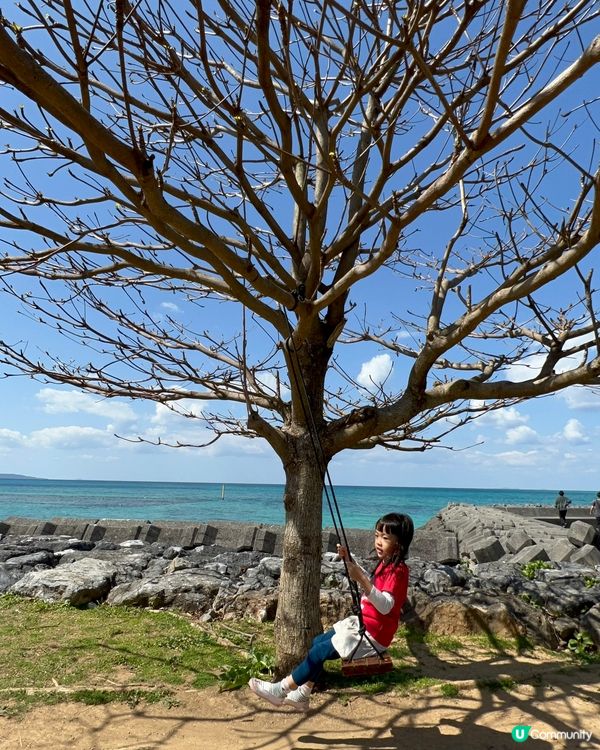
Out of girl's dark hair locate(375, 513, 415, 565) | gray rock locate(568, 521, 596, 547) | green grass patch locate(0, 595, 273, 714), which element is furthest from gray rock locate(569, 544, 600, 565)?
girl's dark hair locate(375, 513, 415, 565)

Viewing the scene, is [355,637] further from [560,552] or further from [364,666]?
[560,552]

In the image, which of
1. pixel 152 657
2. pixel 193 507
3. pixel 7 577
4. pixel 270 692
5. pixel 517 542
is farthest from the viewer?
pixel 193 507

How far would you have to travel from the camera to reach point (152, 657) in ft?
17.5

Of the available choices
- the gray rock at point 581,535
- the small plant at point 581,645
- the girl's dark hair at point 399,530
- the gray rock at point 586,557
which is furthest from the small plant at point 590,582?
the gray rock at point 581,535

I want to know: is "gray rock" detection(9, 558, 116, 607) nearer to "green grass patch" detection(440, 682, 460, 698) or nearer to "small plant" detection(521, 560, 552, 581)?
"green grass patch" detection(440, 682, 460, 698)

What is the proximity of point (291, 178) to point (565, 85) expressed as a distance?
185 cm

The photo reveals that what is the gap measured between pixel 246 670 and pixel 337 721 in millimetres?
1022

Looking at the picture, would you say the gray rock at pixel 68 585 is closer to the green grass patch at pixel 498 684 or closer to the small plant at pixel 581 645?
the green grass patch at pixel 498 684

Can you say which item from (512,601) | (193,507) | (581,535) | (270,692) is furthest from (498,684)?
(193,507)

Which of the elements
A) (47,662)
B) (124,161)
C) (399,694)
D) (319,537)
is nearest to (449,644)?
(399,694)

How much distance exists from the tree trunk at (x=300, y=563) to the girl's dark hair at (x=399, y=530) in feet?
3.12

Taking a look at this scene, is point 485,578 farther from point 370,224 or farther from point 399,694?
point 370,224

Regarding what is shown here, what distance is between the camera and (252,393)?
575cm

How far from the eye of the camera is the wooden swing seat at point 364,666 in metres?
3.53
